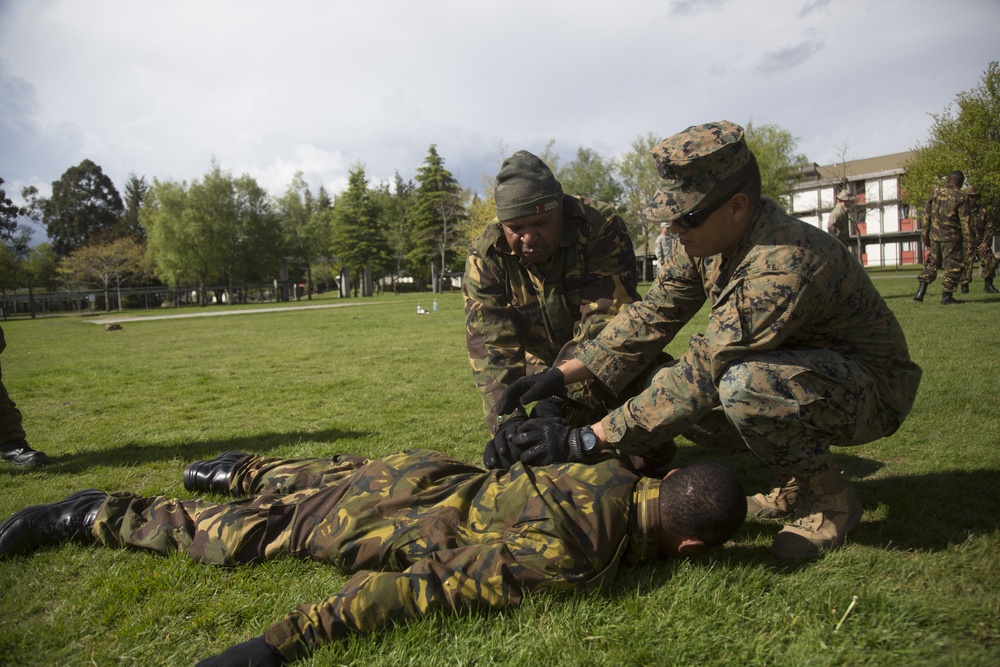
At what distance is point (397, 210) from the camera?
7456cm

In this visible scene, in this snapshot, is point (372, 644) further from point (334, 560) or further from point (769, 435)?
point (769, 435)

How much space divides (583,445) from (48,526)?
2629 mm

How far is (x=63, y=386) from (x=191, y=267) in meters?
53.0

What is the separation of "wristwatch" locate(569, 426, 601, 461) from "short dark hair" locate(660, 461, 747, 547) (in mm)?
501

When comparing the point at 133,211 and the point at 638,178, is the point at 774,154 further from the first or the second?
the point at 133,211

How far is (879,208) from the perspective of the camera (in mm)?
61906

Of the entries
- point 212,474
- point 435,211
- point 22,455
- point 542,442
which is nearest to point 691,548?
point 542,442

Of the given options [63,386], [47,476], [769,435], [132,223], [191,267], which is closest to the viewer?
[769,435]

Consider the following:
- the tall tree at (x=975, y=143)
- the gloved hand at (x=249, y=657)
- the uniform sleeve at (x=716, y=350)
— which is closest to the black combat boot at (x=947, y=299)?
the uniform sleeve at (x=716, y=350)

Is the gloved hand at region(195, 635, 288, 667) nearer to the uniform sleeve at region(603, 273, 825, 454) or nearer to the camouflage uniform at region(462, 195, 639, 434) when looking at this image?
the uniform sleeve at region(603, 273, 825, 454)

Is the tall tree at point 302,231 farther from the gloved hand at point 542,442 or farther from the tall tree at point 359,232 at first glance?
the gloved hand at point 542,442

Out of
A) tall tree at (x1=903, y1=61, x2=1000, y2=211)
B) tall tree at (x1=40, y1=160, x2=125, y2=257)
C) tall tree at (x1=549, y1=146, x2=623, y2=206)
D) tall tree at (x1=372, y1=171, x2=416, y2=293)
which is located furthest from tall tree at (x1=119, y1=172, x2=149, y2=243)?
tall tree at (x1=903, y1=61, x2=1000, y2=211)

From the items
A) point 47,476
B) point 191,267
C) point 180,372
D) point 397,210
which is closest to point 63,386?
point 180,372

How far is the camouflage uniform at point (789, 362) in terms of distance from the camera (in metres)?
2.53
